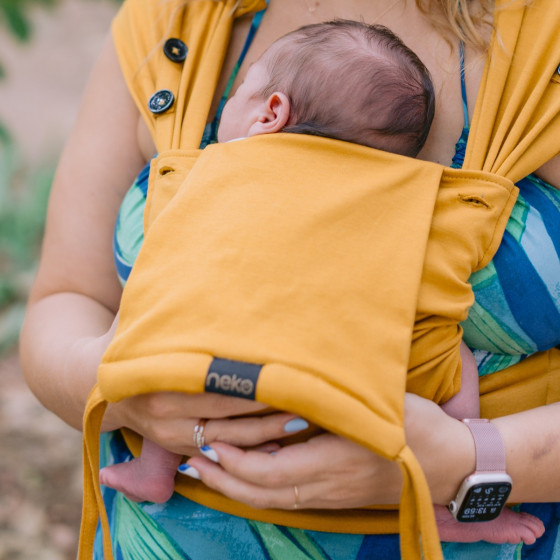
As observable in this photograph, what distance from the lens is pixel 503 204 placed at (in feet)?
4.20

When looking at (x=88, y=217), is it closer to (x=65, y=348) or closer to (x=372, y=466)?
(x=65, y=348)

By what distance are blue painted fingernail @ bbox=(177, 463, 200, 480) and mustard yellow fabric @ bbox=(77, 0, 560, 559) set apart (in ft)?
0.29

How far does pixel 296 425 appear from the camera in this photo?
1146mm

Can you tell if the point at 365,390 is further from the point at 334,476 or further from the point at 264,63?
the point at 264,63

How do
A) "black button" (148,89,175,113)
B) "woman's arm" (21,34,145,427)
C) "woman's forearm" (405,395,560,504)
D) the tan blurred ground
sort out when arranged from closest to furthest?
"woman's forearm" (405,395,560,504) < "black button" (148,89,175,113) < "woman's arm" (21,34,145,427) < the tan blurred ground

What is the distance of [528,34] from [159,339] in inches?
37.9

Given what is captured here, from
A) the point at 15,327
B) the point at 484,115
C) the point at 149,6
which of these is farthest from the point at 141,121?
Answer: the point at 15,327

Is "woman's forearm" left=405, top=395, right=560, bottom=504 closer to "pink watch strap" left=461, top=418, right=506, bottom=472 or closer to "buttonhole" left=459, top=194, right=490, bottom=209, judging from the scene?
"pink watch strap" left=461, top=418, right=506, bottom=472

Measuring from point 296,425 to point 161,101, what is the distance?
0.80 metres

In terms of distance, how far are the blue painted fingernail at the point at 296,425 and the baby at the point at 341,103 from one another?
0.31 metres

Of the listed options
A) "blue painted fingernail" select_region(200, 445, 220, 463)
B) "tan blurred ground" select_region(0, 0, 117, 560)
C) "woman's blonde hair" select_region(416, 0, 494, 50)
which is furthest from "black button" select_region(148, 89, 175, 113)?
"tan blurred ground" select_region(0, 0, 117, 560)

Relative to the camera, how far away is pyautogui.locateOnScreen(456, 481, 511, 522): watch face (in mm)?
1186

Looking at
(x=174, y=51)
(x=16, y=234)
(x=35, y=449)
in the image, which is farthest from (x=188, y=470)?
(x=16, y=234)

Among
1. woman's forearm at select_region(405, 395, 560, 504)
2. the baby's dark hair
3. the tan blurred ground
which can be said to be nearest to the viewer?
woman's forearm at select_region(405, 395, 560, 504)
